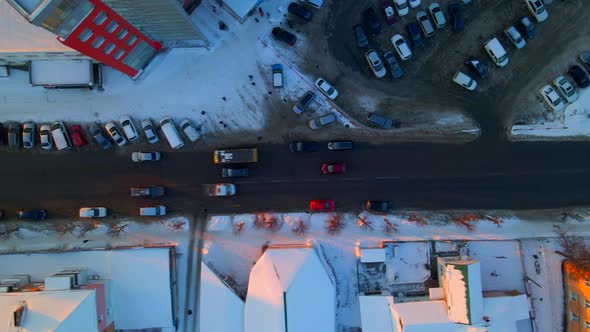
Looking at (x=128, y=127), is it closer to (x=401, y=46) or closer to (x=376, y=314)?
(x=401, y=46)

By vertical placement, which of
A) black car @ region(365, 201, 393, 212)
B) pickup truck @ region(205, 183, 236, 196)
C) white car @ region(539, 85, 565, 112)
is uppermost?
white car @ region(539, 85, 565, 112)

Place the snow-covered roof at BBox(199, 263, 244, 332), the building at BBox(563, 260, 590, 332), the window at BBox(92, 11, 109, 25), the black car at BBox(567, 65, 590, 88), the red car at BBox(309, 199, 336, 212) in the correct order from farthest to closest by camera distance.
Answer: the red car at BBox(309, 199, 336, 212)
the black car at BBox(567, 65, 590, 88)
the snow-covered roof at BBox(199, 263, 244, 332)
the building at BBox(563, 260, 590, 332)
the window at BBox(92, 11, 109, 25)

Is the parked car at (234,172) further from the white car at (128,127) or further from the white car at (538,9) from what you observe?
the white car at (538,9)

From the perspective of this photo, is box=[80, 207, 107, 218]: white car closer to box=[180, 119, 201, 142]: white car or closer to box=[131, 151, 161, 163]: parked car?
box=[131, 151, 161, 163]: parked car

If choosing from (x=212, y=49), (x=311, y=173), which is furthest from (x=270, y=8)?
(x=311, y=173)

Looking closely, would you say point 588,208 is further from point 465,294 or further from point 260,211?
point 260,211

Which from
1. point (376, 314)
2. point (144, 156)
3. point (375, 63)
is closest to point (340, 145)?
point (375, 63)

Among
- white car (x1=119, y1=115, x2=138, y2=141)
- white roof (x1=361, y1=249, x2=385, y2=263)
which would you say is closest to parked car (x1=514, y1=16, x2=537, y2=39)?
white roof (x1=361, y1=249, x2=385, y2=263)
